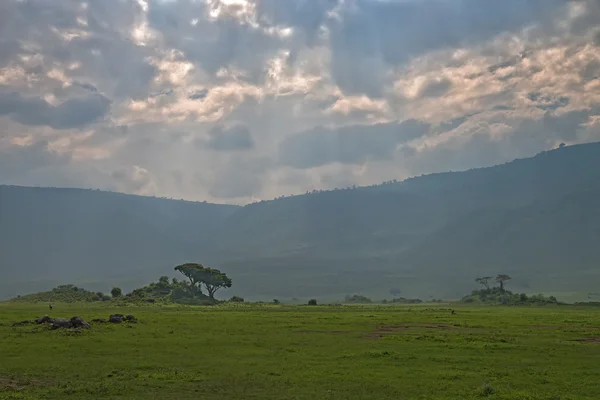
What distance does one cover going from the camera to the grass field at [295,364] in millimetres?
26453

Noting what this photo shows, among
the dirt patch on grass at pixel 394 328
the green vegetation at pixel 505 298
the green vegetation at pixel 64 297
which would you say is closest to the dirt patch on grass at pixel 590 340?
the dirt patch on grass at pixel 394 328

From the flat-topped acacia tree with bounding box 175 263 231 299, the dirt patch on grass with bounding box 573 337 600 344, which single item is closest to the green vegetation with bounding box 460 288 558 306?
the flat-topped acacia tree with bounding box 175 263 231 299

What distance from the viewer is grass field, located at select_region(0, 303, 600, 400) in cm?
2645

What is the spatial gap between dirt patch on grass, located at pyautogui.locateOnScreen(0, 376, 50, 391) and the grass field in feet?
0.15

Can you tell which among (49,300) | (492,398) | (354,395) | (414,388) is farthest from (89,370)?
(49,300)

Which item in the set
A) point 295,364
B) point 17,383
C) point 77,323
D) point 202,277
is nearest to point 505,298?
point 202,277

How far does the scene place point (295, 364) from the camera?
3328 centimetres

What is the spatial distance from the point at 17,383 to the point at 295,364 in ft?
48.3

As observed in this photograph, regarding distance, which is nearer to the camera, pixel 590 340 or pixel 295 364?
pixel 295 364

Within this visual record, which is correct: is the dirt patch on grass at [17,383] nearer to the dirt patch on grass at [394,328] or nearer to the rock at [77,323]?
the rock at [77,323]

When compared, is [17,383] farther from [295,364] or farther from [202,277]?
[202,277]

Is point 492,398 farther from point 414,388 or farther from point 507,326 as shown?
point 507,326

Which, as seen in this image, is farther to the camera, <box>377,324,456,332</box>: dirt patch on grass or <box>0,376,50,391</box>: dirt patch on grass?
<box>377,324,456,332</box>: dirt patch on grass

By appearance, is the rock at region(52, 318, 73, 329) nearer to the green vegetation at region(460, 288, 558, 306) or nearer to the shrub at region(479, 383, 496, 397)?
the shrub at region(479, 383, 496, 397)
